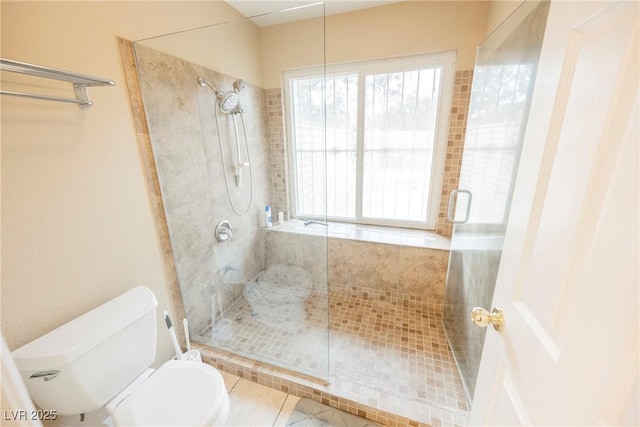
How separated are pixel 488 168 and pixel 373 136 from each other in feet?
3.87

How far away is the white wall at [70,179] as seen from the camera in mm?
926

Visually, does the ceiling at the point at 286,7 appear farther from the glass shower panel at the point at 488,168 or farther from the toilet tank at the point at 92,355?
the toilet tank at the point at 92,355

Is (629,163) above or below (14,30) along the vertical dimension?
below

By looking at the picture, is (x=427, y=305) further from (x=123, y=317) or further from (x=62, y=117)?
(x=62, y=117)

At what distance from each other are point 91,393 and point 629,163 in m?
1.70

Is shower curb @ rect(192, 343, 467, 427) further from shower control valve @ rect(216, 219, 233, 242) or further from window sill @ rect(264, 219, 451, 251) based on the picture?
window sill @ rect(264, 219, 451, 251)

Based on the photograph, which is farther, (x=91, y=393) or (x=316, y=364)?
(x=316, y=364)

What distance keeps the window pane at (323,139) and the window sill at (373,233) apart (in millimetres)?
197

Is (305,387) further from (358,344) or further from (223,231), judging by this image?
(223,231)

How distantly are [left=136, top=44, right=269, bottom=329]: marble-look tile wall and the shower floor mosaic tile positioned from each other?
31 centimetres

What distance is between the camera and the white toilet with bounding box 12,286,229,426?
35.5 inches

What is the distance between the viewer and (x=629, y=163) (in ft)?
1.17

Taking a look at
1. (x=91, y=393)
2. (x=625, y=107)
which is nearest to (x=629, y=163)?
(x=625, y=107)

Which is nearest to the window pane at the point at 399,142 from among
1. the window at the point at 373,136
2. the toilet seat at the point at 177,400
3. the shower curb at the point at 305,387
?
the window at the point at 373,136
